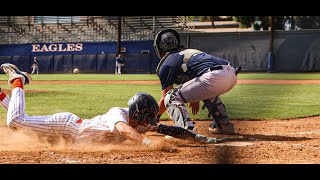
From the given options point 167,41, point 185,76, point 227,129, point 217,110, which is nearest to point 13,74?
point 167,41

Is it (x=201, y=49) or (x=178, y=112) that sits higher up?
(x=201, y=49)

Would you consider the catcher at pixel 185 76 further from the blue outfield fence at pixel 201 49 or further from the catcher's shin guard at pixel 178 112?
the blue outfield fence at pixel 201 49

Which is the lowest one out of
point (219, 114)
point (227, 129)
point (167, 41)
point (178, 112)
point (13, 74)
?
point (227, 129)

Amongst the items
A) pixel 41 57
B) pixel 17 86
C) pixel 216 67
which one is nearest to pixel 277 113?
pixel 216 67

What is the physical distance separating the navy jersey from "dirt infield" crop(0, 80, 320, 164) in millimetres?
600

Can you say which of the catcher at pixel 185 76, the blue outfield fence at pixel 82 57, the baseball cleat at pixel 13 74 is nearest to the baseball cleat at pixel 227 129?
the catcher at pixel 185 76

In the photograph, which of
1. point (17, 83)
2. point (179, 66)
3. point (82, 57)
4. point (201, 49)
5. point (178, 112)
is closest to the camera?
point (17, 83)

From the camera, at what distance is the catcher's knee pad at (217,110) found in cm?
491

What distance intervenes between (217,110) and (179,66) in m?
0.78

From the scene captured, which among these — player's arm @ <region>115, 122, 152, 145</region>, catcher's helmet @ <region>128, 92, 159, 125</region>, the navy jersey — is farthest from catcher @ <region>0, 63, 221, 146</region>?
the navy jersey

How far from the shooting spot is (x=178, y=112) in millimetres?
4332

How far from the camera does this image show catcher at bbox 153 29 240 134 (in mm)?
4395

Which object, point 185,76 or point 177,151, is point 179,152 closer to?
point 177,151
